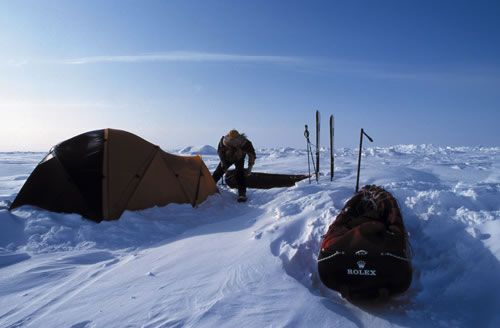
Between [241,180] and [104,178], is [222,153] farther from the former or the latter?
[104,178]

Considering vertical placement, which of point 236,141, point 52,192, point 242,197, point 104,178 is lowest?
point 242,197

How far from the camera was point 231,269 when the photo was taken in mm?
3854

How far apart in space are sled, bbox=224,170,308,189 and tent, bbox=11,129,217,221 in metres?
1.97

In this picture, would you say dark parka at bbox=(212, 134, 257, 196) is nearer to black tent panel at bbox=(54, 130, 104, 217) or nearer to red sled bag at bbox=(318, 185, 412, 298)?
black tent panel at bbox=(54, 130, 104, 217)

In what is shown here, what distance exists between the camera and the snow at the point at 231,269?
3049 mm

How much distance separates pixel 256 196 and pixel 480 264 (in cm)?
489

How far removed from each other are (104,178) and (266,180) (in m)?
4.43

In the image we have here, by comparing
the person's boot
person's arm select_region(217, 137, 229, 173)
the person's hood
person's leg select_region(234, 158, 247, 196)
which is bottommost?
the person's boot

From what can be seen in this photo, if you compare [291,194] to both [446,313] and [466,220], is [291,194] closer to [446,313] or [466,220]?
[466,220]

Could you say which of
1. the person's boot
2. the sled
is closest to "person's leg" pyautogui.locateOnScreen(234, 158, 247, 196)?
the person's boot

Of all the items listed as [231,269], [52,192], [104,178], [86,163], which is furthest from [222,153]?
[231,269]

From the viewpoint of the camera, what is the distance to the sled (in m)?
9.12

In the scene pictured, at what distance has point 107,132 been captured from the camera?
21.9 ft

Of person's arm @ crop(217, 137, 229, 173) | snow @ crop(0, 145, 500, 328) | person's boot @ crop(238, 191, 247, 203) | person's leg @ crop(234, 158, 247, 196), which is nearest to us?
snow @ crop(0, 145, 500, 328)
